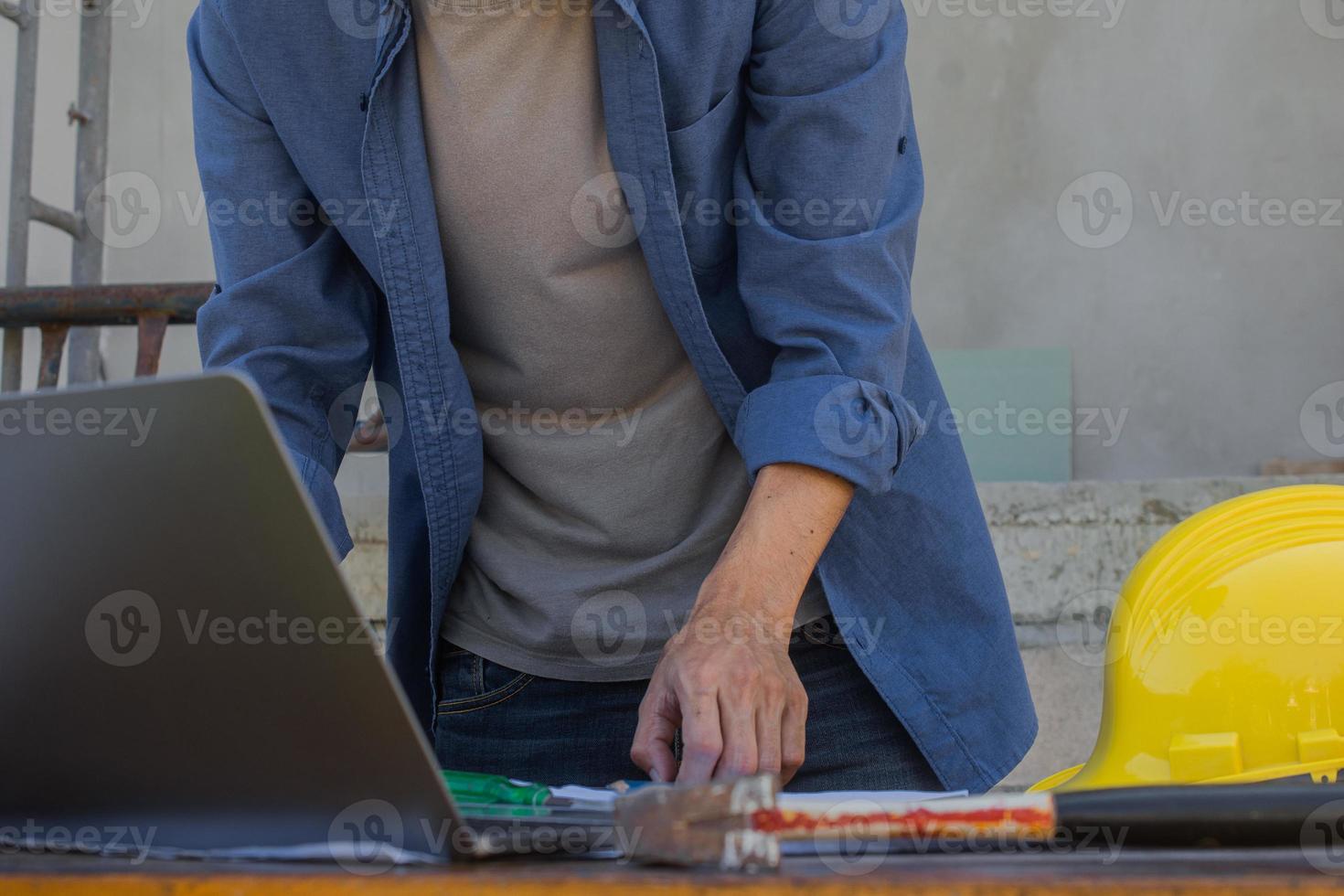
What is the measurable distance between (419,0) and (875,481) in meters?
0.50

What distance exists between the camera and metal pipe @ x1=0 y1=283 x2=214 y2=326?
2.12 m

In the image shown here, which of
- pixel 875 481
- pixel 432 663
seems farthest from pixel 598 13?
pixel 432 663

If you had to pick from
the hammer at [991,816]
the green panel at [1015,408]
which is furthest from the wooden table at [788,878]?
the green panel at [1015,408]

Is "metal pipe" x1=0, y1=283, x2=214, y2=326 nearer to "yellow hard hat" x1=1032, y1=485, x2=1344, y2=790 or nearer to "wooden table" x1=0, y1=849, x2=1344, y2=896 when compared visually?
"yellow hard hat" x1=1032, y1=485, x2=1344, y2=790

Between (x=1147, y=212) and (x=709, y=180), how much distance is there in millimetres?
3522

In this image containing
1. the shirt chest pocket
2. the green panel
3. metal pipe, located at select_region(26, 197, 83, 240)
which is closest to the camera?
the shirt chest pocket

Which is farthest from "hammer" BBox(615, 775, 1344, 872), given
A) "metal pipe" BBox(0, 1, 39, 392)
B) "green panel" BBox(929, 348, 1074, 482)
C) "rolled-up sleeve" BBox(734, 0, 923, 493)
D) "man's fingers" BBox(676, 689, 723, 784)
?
"green panel" BBox(929, 348, 1074, 482)

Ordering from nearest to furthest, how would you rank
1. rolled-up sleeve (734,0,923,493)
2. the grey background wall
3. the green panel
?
rolled-up sleeve (734,0,923,493) < the green panel < the grey background wall

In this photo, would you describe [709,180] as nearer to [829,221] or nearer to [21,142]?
[829,221]

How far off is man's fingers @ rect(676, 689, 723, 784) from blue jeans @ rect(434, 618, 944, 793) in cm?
28

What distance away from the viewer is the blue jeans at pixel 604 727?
0.98 metres

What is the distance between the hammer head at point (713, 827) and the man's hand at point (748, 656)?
0.28 m

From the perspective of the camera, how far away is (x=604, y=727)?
1.02 metres

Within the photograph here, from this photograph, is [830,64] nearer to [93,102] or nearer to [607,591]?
[607,591]
